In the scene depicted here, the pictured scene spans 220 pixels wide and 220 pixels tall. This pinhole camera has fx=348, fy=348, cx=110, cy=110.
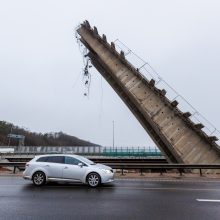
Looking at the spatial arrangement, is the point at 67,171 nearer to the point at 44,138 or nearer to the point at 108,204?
the point at 108,204

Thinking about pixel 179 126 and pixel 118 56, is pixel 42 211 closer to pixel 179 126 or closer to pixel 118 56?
pixel 179 126

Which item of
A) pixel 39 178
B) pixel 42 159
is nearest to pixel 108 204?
pixel 39 178

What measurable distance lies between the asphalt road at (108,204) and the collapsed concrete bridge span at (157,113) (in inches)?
393

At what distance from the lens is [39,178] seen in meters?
15.3

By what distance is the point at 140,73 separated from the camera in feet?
83.3

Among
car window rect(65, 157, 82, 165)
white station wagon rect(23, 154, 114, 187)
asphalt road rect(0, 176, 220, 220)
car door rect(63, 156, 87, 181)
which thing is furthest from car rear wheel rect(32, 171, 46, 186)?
asphalt road rect(0, 176, 220, 220)

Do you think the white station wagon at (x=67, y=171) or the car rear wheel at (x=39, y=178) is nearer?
the white station wagon at (x=67, y=171)

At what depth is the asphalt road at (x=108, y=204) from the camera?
334 inches

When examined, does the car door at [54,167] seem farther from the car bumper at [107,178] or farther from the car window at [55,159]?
the car bumper at [107,178]

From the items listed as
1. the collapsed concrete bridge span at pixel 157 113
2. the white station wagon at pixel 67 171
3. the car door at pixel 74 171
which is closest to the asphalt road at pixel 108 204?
the white station wagon at pixel 67 171

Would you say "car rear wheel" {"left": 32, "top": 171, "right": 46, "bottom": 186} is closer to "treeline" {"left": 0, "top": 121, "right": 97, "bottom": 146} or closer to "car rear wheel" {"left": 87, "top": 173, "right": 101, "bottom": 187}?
"car rear wheel" {"left": 87, "top": 173, "right": 101, "bottom": 187}

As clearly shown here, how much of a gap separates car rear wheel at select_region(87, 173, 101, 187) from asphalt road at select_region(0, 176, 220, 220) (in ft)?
4.11

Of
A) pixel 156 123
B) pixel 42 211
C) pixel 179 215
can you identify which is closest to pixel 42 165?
pixel 42 211

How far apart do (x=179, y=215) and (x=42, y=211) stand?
137 inches
